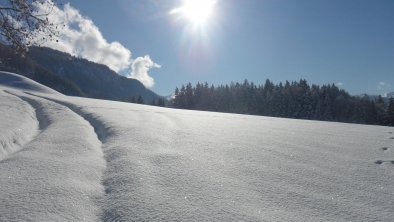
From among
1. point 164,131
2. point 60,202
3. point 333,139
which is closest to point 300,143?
point 333,139

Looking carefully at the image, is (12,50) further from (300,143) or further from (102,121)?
(300,143)

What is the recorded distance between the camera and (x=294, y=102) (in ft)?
283

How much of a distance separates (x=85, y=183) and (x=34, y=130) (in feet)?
23.1

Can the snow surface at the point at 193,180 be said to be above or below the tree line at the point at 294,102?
below

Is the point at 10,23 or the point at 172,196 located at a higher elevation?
the point at 10,23

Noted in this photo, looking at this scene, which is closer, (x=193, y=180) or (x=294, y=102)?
(x=193, y=180)

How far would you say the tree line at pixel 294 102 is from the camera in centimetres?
8562

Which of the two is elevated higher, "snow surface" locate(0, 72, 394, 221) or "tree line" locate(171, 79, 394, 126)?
"tree line" locate(171, 79, 394, 126)

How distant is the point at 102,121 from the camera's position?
11391mm

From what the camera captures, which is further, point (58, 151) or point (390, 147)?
point (390, 147)

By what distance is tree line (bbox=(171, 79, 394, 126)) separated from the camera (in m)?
85.6

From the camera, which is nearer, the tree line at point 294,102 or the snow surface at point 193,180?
the snow surface at point 193,180

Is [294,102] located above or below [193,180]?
above

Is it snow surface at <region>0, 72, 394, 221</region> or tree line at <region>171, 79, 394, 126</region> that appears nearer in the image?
snow surface at <region>0, 72, 394, 221</region>
